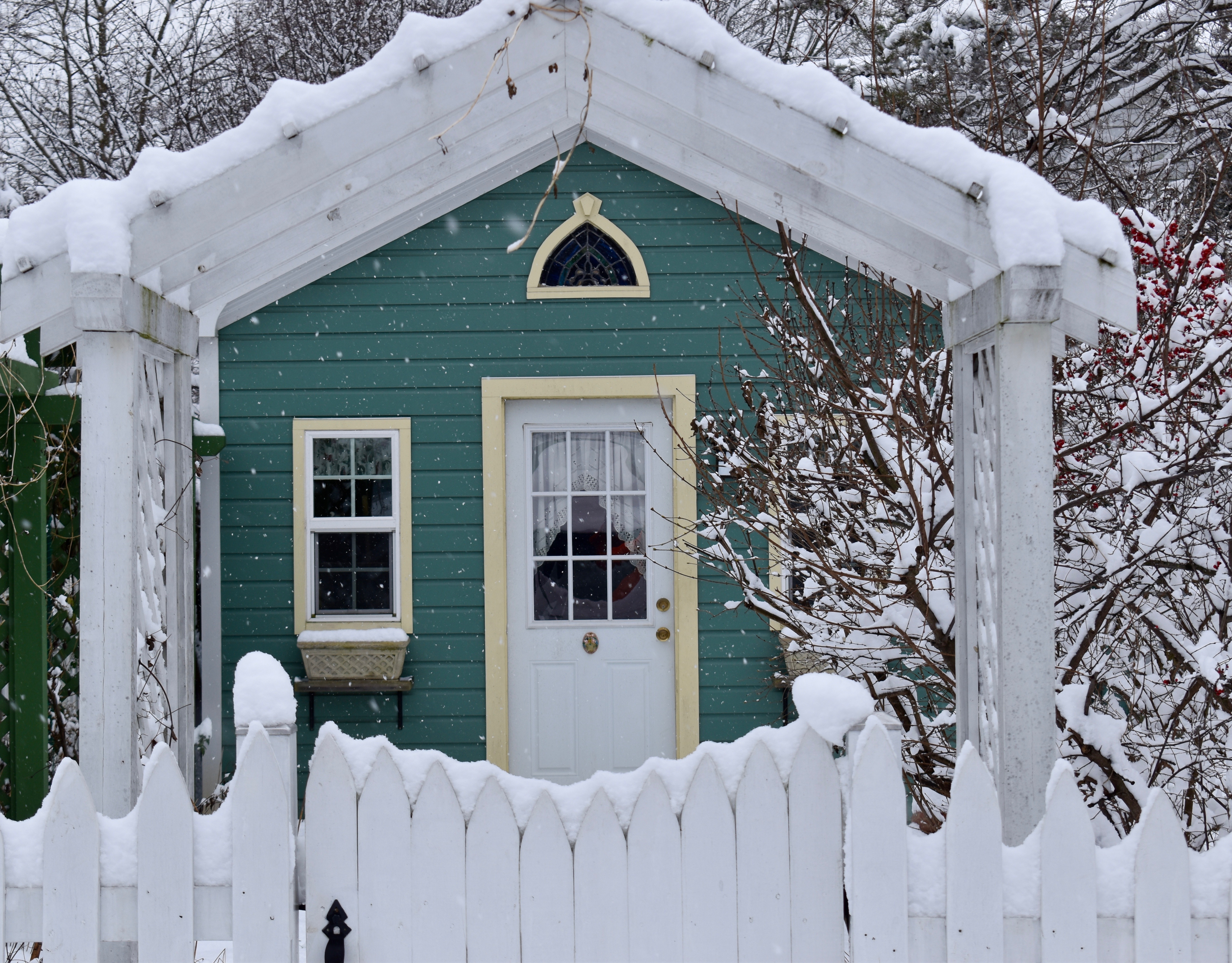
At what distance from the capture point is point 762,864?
79.1 inches

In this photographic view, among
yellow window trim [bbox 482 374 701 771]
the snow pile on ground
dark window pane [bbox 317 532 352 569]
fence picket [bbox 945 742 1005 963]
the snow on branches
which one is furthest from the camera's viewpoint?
dark window pane [bbox 317 532 352 569]

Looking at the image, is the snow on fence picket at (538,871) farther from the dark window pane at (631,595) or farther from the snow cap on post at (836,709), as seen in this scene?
the dark window pane at (631,595)

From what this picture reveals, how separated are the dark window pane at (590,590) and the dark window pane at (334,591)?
116 centimetres

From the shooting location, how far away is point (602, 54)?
2432 mm

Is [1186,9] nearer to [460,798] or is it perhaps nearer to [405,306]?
[405,306]

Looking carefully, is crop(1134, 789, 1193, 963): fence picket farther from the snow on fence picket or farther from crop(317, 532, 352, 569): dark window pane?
crop(317, 532, 352, 569): dark window pane

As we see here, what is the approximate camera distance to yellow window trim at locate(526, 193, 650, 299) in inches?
202

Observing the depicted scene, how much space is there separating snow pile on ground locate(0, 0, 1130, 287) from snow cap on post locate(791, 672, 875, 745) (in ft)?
3.38

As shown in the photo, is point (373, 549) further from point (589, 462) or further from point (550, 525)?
point (589, 462)

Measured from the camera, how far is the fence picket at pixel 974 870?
1940mm

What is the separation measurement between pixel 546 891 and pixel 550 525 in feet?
11.0

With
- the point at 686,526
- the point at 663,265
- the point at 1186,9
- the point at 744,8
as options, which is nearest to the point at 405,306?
the point at 663,265

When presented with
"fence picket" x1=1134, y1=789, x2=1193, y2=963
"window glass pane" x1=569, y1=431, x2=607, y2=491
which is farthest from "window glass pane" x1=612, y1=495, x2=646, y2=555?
"fence picket" x1=1134, y1=789, x2=1193, y2=963

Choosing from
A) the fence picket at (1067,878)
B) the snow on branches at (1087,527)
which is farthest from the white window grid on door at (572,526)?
the fence picket at (1067,878)
